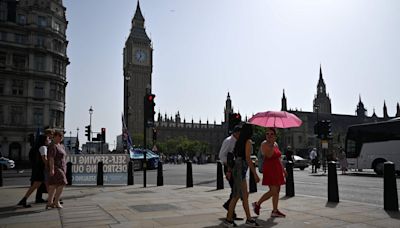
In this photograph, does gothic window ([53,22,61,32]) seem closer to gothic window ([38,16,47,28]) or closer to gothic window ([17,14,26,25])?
gothic window ([38,16,47,28])

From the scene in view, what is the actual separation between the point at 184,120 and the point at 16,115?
122334 millimetres

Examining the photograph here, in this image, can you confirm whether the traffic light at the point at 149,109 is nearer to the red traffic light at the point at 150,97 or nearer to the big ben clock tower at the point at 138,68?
the red traffic light at the point at 150,97

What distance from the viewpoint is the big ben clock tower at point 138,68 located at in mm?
130750

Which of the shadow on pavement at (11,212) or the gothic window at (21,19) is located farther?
the gothic window at (21,19)

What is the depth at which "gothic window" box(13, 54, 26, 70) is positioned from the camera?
46.7 m

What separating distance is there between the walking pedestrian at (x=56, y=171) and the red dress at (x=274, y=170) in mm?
4608

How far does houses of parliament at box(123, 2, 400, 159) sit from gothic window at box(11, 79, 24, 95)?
61.3 metres

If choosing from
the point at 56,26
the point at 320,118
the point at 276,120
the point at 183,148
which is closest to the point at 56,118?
the point at 56,26

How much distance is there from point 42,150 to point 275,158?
5469mm

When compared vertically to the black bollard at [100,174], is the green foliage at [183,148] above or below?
below

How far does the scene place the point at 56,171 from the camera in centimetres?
849

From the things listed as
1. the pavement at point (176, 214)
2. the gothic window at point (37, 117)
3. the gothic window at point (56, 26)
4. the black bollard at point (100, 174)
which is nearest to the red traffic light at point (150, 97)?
the black bollard at point (100, 174)

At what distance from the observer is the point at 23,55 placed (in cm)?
4694

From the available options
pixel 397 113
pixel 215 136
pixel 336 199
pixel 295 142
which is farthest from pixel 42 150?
pixel 397 113
